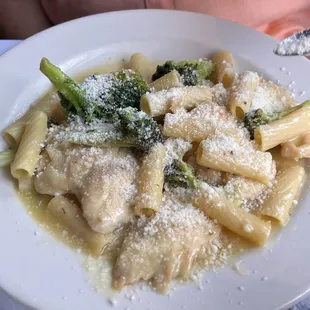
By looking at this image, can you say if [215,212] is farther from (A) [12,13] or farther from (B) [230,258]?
(A) [12,13]

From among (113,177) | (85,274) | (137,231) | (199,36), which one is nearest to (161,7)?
(199,36)

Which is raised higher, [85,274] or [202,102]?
[202,102]

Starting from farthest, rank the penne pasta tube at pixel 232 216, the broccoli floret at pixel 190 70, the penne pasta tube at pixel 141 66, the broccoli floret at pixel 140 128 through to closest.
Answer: the penne pasta tube at pixel 141 66
the broccoli floret at pixel 190 70
the broccoli floret at pixel 140 128
the penne pasta tube at pixel 232 216

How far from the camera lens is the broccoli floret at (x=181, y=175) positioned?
1.58 m

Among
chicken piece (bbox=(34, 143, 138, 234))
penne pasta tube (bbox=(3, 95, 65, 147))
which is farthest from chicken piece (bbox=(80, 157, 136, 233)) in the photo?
penne pasta tube (bbox=(3, 95, 65, 147))

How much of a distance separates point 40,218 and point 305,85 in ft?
3.64

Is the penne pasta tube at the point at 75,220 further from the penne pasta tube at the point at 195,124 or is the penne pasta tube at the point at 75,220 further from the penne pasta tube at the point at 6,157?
the penne pasta tube at the point at 195,124

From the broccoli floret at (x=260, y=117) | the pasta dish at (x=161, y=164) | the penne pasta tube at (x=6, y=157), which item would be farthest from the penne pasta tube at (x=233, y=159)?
the penne pasta tube at (x=6, y=157)

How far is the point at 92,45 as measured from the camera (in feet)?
6.88

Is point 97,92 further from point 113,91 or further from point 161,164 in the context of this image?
point 161,164

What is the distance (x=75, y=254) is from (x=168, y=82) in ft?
2.38

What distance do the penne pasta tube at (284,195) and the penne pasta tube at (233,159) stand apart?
0.04m

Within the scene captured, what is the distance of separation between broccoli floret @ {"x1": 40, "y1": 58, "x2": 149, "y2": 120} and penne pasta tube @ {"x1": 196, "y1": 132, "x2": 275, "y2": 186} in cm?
34

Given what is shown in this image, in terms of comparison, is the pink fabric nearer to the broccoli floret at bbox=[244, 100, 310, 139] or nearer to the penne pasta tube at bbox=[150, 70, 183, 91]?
the penne pasta tube at bbox=[150, 70, 183, 91]
